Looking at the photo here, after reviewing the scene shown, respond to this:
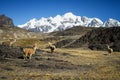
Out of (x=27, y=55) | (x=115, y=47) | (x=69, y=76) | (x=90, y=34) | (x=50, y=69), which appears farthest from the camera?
(x=90, y=34)

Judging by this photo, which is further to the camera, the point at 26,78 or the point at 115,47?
the point at 115,47

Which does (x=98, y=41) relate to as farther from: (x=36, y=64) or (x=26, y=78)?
(x=26, y=78)

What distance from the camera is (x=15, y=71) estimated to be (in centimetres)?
2719

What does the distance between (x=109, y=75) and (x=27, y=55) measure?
501 inches

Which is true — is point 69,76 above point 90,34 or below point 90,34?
below

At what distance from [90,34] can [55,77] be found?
79516 millimetres

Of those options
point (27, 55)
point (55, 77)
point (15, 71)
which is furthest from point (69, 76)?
point (27, 55)

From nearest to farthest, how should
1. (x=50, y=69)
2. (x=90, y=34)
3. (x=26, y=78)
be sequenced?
(x=26, y=78) < (x=50, y=69) < (x=90, y=34)

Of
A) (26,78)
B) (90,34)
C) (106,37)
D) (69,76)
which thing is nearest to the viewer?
(26,78)

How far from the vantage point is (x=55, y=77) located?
81.3 feet

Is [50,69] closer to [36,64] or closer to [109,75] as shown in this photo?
[36,64]

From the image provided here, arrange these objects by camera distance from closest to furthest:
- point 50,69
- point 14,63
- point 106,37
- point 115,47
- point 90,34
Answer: point 50,69 → point 14,63 → point 115,47 → point 106,37 → point 90,34

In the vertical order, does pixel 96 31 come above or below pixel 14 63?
above

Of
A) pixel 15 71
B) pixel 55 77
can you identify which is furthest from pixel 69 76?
pixel 15 71
